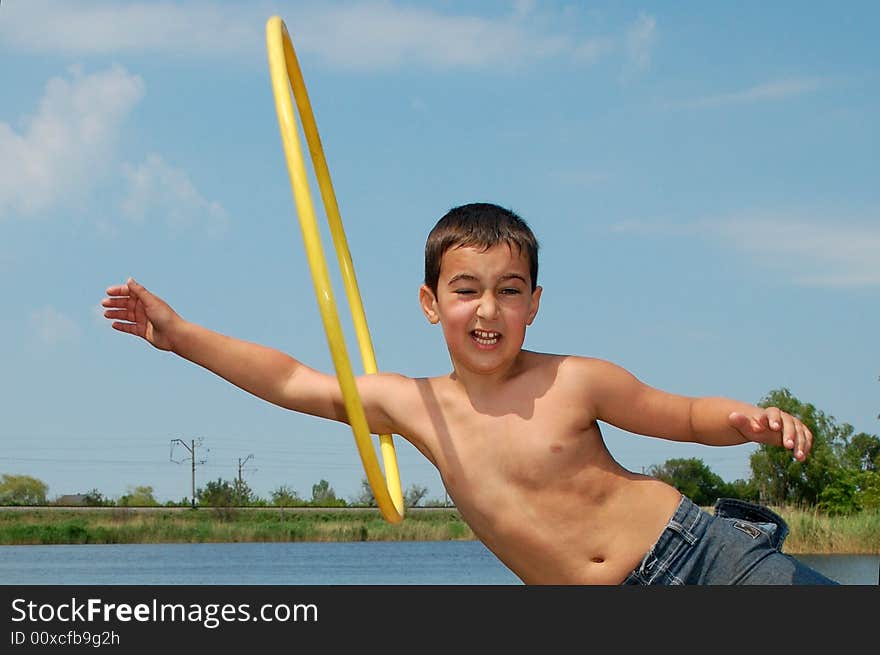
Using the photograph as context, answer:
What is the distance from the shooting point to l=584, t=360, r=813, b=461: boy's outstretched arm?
457 cm

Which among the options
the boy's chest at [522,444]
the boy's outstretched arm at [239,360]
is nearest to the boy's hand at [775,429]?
the boy's chest at [522,444]

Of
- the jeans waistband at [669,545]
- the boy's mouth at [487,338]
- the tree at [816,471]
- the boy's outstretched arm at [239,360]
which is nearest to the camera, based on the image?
the jeans waistband at [669,545]

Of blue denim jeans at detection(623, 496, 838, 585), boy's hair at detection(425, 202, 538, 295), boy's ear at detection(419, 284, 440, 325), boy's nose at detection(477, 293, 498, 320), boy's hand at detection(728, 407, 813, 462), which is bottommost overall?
blue denim jeans at detection(623, 496, 838, 585)

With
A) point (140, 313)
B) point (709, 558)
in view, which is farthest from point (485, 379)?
point (140, 313)

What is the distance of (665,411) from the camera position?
15.8ft

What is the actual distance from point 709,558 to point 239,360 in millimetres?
2131

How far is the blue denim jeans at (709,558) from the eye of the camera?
15.2 ft

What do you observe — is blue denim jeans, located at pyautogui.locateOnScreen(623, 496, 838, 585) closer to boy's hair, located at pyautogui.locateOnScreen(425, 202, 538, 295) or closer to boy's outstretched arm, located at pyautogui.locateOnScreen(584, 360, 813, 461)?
boy's outstretched arm, located at pyautogui.locateOnScreen(584, 360, 813, 461)

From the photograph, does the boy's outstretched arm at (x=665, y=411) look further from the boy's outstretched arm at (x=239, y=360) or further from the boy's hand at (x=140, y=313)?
the boy's hand at (x=140, y=313)

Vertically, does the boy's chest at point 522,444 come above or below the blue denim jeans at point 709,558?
above

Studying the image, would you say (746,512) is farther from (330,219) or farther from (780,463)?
(780,463)

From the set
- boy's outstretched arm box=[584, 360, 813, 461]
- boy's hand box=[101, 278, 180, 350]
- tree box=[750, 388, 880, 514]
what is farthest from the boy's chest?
tree box=[750, 388, 880, 514]
